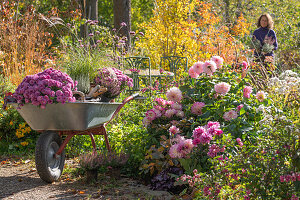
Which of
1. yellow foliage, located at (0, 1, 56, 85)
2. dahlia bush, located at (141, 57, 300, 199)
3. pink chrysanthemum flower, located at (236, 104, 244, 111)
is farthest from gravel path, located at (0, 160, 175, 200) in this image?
yellow foliage, located at (0, 1, 56, 85)

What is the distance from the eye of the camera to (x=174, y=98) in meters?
3.40

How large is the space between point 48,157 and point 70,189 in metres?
0.34

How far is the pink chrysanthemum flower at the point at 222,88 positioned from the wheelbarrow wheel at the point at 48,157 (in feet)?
4.93

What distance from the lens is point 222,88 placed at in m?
3.09

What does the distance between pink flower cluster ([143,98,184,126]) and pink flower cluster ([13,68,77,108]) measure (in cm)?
67

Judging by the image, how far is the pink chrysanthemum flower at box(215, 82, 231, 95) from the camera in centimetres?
309

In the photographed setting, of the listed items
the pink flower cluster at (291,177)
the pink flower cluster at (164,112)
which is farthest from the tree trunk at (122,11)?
the pink flower cluster at (291,177)

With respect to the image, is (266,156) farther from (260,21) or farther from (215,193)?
(260,21)

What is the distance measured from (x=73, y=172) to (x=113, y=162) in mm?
493

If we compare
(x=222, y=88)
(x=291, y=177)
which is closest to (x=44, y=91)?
(x=222, y=88)

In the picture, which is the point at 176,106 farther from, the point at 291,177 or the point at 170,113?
the point at 291,177

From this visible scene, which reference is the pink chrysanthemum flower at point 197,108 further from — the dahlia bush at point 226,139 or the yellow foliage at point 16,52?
the yellow foliage at point 16,52

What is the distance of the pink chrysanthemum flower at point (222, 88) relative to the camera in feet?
10.1

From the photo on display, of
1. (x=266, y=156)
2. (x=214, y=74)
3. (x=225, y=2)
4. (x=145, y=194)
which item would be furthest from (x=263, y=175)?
(x=225, y=2)
